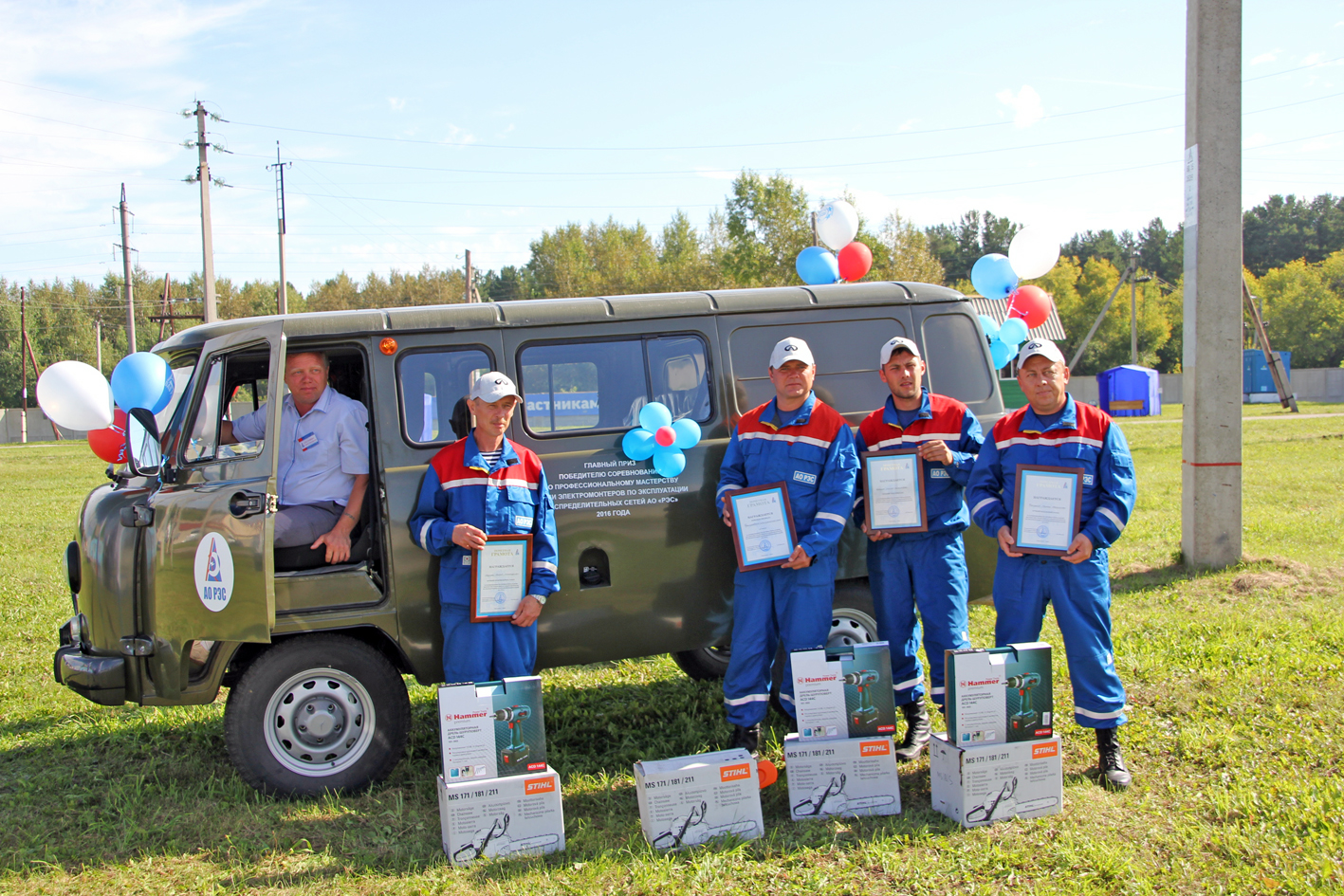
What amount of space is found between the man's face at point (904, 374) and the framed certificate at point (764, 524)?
79 centimetres

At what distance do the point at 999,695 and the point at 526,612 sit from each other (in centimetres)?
216

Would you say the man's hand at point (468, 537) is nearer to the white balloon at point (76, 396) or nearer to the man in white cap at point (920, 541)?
the man in white cap at point (920, 541)

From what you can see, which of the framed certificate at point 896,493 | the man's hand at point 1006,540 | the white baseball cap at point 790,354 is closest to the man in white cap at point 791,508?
the white baseball cap at point 790,354

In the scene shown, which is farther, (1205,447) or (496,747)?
(1205,447)

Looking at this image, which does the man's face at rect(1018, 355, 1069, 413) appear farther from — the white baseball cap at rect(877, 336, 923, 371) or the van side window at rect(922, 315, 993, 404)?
the van side window at rect(922, 315, 993, 404)

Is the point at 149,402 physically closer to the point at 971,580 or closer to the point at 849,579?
the point at 849,579

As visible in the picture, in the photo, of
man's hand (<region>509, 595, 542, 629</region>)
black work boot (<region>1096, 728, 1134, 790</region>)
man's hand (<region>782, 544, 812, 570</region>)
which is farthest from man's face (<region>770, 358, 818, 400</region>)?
black work boot (<region>1096, 728, 1134, 790</region>)

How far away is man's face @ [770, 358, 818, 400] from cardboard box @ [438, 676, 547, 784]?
5.94 ft

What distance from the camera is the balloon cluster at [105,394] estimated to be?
14.7 ft

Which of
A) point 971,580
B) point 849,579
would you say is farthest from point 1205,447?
point 849,579

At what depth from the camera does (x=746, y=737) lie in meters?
4.75

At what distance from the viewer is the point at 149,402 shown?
4609 mm

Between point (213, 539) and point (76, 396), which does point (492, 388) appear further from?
point (76, 396)

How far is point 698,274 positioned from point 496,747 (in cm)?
4982
